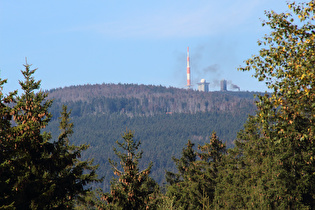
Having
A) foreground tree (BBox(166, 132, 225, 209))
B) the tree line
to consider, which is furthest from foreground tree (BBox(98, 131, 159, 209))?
foreground tree (BBox(166, 132, 225, 209))

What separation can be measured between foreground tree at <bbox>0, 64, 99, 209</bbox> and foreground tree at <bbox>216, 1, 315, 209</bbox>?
8758 mm

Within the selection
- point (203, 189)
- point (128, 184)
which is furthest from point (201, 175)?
point (203, 189)

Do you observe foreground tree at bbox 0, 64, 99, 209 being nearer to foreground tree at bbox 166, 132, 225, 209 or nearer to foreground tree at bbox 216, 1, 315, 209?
foreground tree at bbox 216, 1, 315, 209

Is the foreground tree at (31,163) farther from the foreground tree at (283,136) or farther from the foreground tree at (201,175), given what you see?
the foreground tree at (201,175)

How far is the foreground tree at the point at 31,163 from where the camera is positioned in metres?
19.4

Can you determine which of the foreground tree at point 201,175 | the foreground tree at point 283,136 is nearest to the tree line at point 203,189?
the foreground tree at point 283,136

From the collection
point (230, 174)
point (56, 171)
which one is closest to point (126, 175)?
point (56, 171)

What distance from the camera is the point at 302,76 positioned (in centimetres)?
1684

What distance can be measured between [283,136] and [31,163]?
11182 mm

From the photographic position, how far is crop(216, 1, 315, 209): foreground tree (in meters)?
18.2

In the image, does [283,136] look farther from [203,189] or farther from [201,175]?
[201,175]

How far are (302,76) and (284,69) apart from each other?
81.3 inches

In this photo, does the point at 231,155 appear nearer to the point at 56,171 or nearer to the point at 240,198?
the point at 240,198

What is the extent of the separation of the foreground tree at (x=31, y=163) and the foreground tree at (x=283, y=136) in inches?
345
